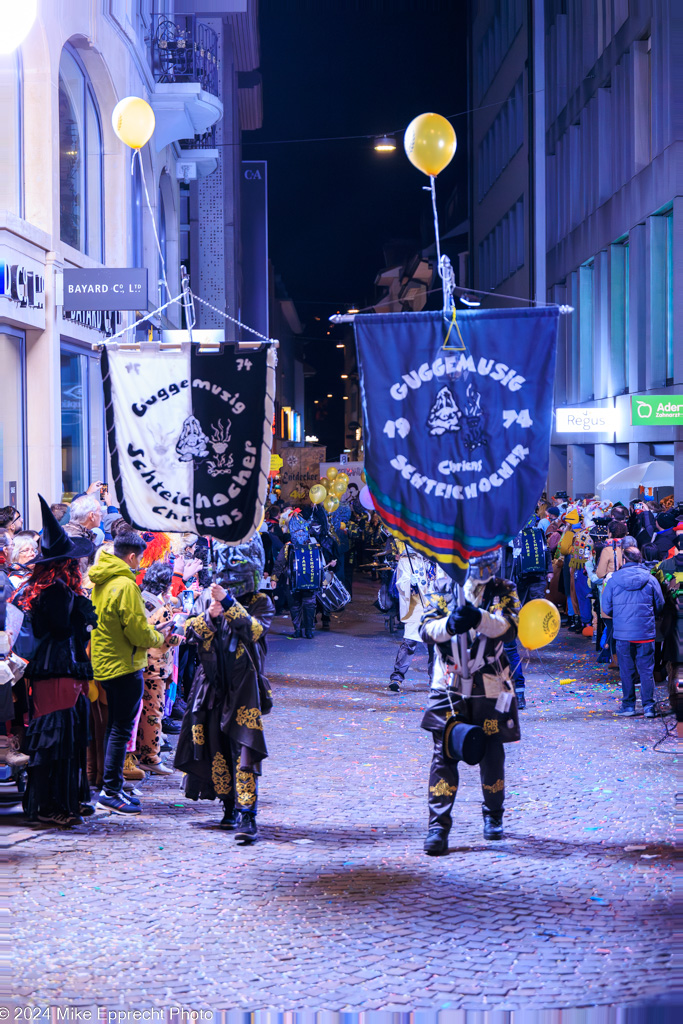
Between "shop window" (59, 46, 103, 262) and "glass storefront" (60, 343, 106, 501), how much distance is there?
5.91 feet

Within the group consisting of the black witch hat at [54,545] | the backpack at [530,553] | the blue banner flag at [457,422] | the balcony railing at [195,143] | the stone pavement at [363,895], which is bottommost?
the stone pavement at [363,895]

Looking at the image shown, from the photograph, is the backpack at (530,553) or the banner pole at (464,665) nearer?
the banner pole at (464,665)

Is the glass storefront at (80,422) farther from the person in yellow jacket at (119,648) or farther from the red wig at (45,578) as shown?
the red wig at (45,578)

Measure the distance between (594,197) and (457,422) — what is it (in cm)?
3060

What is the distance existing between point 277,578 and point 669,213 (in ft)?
49.1

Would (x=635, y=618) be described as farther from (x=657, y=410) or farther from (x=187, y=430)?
(x=657, y=410)

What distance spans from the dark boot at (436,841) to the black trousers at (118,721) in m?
2.40

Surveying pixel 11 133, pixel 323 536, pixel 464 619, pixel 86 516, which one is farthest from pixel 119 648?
pixel 323 536

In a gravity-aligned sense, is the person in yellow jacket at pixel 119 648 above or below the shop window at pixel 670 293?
below

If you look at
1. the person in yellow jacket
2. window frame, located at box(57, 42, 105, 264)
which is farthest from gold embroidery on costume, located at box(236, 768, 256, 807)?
window frame, located at box(57, 42, 105, 264)

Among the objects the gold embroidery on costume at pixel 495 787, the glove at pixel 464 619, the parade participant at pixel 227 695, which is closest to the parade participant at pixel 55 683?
the parade participant at pixel 227 695

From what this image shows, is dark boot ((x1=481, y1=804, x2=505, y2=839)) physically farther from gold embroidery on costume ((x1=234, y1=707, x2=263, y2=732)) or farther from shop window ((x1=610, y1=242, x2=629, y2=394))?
shop window ((x1=610, y1=242, x2=629, y2=394))

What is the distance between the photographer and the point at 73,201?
17.7m

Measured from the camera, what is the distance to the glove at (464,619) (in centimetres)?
704
